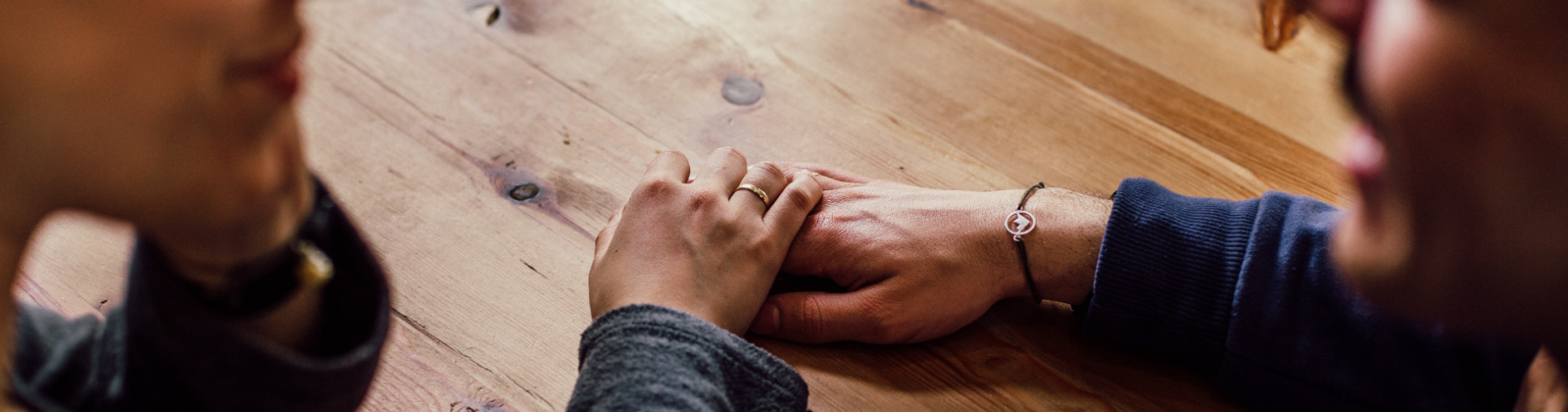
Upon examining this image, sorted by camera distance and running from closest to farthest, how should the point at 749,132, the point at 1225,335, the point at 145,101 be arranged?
1. the point at 145,101
2. the point at 1225,335
3. the point at 749,132

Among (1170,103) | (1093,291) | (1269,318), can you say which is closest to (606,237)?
(1093,291)

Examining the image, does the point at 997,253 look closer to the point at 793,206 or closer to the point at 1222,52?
the point at 793,206

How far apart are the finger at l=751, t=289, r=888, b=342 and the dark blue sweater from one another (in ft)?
0.27

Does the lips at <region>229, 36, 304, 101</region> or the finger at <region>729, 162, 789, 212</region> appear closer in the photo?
the lips at <region>229, 36, 304, 101</region>

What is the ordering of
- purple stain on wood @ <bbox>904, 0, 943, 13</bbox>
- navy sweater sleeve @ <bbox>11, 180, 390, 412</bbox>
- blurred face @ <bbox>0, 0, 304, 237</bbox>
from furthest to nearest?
purple stain on wood @ <bbox>904, 0, 943, 13</bbox> → navy sweater sleeve @ <bbox>11, 180, 390, 412</bbox> → blurred face @ <bbox>0, 0, 304, 237</bbox>

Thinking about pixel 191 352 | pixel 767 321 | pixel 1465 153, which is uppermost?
pixel 1465 153

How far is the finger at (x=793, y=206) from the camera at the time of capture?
29.4 inches

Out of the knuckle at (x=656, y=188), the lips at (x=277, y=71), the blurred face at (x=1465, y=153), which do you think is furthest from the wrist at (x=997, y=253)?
the lips at (x=277, y=71)

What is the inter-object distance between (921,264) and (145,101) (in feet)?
1.84

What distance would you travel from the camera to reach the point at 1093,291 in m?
0.73

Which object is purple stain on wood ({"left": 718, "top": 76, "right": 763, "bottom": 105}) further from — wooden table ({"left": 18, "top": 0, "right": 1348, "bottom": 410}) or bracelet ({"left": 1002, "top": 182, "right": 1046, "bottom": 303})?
bracelet ({"left": 1002, "top": 182, "right": 1046, "bottom": 303})

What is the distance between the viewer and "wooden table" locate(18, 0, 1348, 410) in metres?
0.72

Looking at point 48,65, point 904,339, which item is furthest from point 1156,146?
point 48,65

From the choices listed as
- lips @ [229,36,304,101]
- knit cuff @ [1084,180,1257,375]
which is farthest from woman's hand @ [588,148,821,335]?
lips @ [229,36,304,101]
